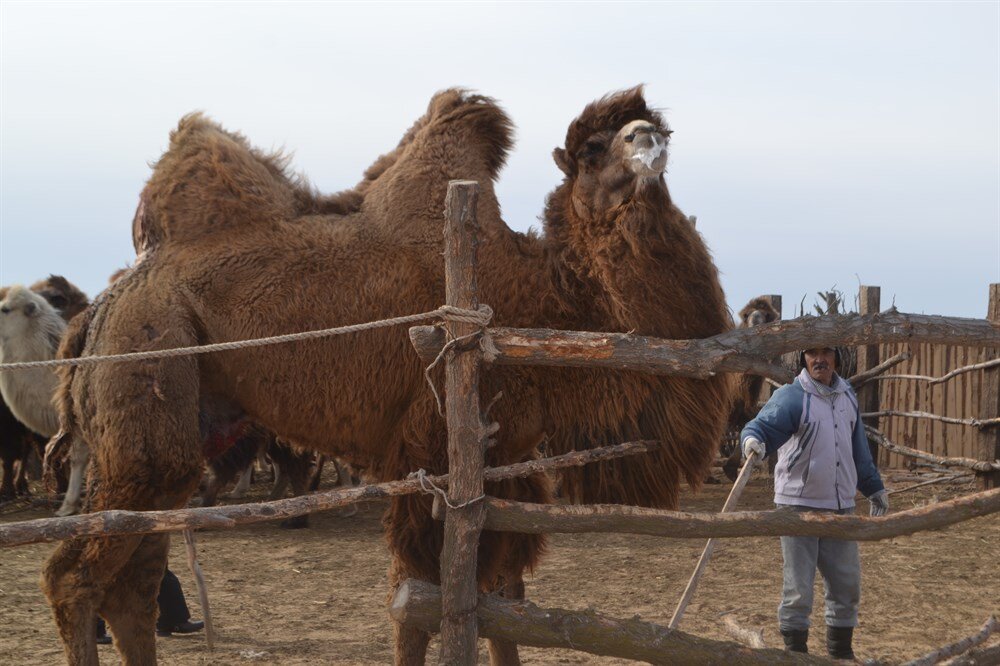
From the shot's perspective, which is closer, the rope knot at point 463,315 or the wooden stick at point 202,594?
the rope knot at point 463,315

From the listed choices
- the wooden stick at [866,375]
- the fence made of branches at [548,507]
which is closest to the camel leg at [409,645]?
the fence made of branches at [548,507]

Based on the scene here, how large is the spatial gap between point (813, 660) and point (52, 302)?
1151 centimetres

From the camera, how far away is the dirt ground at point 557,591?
6297mm

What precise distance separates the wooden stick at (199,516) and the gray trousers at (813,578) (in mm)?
1284

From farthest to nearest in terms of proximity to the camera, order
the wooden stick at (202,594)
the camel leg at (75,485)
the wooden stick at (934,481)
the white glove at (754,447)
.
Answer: the wooden stick at (934,481)
the camel leg at (75,485)
the wooden stick at (202,594)
the white glove at (754,447)

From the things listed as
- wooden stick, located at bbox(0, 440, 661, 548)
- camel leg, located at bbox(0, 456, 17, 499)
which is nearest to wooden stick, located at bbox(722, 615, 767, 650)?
wooden stick, located at bbox(0, 440, 661, 548)

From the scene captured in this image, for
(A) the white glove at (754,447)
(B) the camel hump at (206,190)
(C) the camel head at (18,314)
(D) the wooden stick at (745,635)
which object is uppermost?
(B) the camel hump at (206,190)

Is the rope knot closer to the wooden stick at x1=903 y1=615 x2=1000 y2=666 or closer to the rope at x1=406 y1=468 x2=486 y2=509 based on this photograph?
the rope at x1=406 y1=468 x2=486 y2=509

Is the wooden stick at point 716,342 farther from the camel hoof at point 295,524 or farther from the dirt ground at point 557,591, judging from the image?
the camel hoof at point 295,524

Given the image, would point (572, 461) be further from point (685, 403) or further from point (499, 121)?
point (499, 121)

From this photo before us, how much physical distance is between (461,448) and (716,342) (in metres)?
1.10

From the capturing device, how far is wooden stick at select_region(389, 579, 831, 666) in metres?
3.97

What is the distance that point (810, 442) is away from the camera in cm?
492

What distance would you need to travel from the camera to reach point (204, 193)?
16.7 feet
